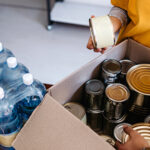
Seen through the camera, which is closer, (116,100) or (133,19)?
(116,100)

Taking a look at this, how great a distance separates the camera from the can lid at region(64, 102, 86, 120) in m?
0.90

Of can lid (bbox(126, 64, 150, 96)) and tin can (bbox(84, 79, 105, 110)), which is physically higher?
can lid (bbox(126, 64, 150, 96))

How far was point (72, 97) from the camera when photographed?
970 mm

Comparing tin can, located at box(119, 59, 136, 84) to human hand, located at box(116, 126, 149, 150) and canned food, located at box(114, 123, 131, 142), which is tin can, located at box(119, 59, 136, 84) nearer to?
canned food, located at box(114, 123, 131, 142)

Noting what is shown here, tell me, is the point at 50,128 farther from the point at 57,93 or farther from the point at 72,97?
the point at 72,97

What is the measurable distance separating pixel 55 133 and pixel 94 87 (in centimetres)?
30

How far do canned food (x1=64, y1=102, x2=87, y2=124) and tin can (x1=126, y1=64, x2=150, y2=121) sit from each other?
200 mm

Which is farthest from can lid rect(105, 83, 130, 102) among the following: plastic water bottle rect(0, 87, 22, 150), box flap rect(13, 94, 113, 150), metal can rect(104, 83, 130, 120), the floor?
the floor

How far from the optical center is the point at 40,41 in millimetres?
2859

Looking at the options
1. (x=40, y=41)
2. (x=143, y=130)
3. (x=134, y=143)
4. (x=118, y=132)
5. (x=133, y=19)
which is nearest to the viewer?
(x=134, y=143)

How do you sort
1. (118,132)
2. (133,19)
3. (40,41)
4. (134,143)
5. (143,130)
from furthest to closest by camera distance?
(40,41) → (133,19) → (118,132) → (143,130) → (134,143)

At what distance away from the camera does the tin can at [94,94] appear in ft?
2.97

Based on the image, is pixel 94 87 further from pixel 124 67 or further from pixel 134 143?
pixel 134 143

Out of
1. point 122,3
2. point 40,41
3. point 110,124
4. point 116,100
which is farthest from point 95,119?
point 40,41
